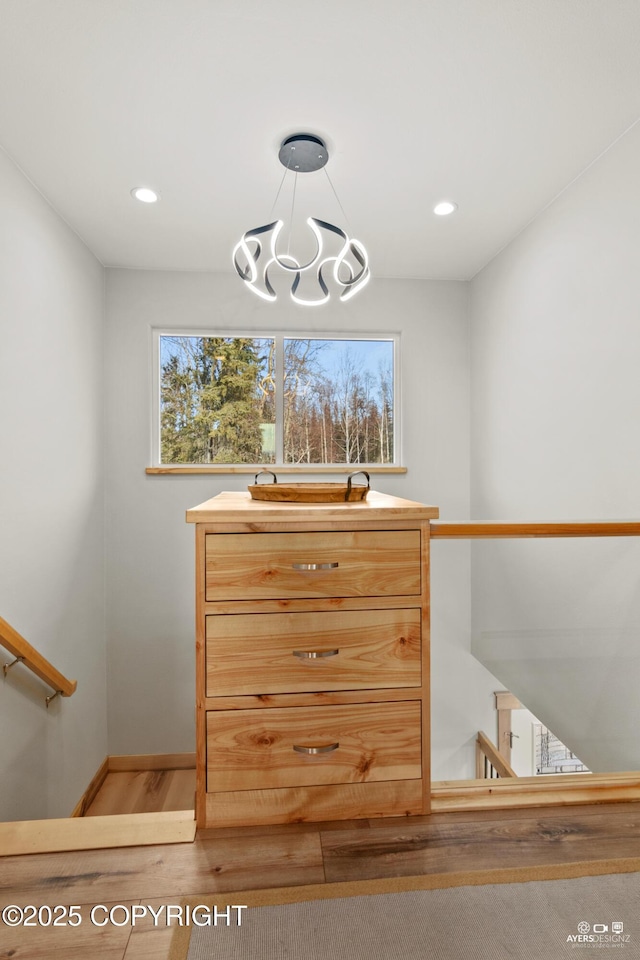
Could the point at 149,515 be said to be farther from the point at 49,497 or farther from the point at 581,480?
the point at 581,480

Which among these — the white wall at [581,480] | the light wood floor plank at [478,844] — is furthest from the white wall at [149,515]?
the light wood floor plank at [478,844]

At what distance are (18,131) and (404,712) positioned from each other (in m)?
2.59

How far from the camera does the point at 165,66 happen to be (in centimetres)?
169

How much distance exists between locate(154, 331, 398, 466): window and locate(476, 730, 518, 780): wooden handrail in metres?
1.89

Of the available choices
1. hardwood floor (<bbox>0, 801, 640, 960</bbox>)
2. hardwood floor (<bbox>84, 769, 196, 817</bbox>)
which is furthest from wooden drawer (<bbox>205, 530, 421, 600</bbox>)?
hardwood floor (<bbox>84, 769, 196, 817</bbox>)

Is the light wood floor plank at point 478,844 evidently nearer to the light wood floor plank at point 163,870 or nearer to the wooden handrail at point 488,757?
the light wood floor plank at point 163,870

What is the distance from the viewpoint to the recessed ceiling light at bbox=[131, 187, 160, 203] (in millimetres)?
2428

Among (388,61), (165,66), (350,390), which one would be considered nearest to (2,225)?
(165,66)

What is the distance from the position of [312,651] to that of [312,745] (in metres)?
0.26

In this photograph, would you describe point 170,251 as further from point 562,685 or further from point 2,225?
point 562,685

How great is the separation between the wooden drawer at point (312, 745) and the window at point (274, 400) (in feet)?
7.58

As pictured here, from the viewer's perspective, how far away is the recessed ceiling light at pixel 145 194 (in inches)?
95.6

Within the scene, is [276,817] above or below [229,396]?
below

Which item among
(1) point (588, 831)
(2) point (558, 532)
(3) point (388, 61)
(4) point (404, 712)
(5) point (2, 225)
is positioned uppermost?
(3) point (388, 61)
